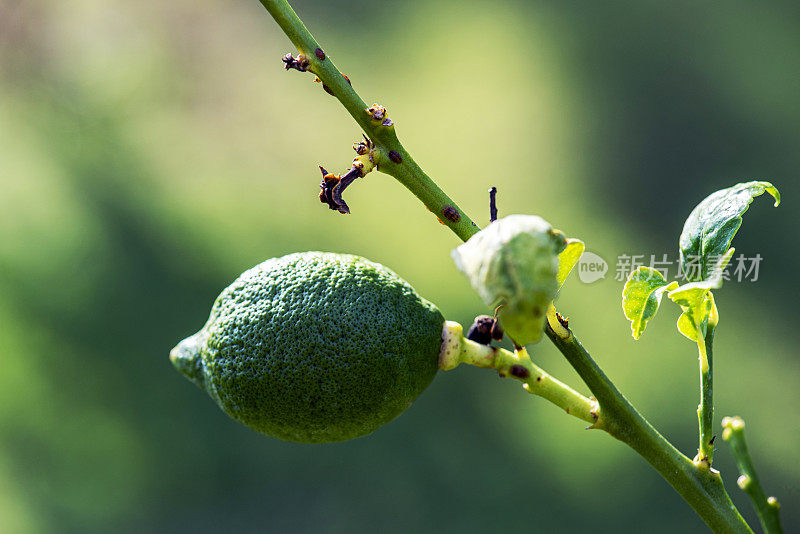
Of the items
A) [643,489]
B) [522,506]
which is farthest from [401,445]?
[643,489]

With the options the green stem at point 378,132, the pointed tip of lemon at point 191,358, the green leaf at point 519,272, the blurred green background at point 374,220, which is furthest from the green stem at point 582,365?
the blurred green background at point 374,220

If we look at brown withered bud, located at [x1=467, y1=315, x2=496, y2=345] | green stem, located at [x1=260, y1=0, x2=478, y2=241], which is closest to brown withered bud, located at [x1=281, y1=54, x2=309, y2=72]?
green stem, located at [x1=260, y1=0, x2=478, y2=241]

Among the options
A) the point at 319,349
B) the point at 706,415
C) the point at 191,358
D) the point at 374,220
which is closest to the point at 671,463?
the point at 706,415

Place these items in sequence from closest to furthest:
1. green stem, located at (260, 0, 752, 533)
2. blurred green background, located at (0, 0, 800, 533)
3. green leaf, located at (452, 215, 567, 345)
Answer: green leaf, located at (452, 215, 567, 345) → green stem, located at (260, 0, 752, 533) → blurred green background, located at (0, 0, 800, 533)

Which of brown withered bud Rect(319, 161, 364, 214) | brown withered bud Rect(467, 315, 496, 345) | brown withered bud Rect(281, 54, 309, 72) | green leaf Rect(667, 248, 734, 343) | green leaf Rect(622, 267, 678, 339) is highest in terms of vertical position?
brown withered bud Rect(281, 54, 309, 72)

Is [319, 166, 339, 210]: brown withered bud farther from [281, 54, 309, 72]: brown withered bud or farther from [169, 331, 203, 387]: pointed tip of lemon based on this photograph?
[169, 331, 203, 387]: pointed tip of lemon

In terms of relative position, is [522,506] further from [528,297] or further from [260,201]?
[528,297]

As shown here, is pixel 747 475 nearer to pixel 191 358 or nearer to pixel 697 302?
pixel 697 302
